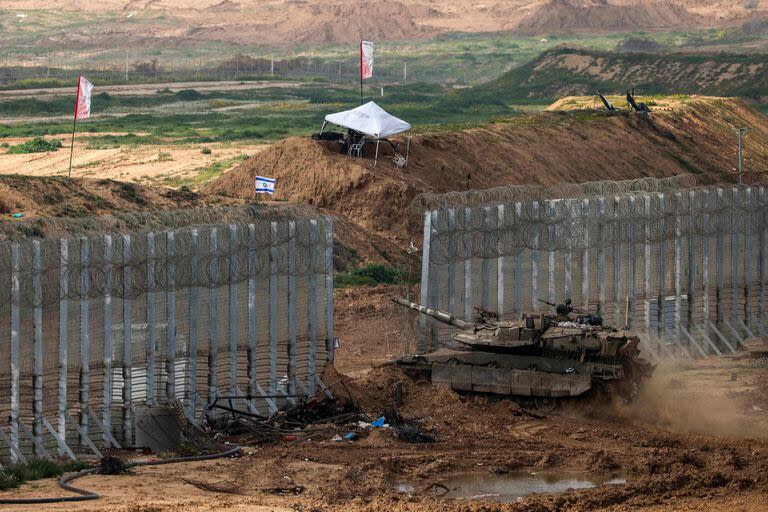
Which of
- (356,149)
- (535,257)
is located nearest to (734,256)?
(535,257)

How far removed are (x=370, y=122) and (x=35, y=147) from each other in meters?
20.5

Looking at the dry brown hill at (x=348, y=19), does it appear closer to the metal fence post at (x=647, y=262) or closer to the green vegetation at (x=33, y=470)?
the metal fence post at (x=647, y=262)

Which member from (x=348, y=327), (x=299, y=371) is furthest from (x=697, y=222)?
(x=299, y=371)

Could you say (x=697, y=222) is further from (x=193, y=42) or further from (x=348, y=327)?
(x=193, y=42)

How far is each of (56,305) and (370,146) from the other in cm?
2763

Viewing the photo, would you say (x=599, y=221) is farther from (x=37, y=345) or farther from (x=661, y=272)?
(x=37, y=345)

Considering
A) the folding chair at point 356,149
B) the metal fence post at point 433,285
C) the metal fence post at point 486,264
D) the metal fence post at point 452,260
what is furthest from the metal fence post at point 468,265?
the folding chair at point 356,149

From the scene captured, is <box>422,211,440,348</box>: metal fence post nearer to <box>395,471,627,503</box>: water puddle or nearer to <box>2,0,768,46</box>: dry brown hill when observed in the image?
<box>395,471,627,503</box>: water puddle

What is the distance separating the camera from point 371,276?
139ft

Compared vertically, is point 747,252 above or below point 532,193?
below

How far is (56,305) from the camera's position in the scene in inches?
966

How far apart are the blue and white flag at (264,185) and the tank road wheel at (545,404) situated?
16162 millimetres

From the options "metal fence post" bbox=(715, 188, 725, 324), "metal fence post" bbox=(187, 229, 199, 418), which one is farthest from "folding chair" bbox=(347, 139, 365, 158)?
"metal fence post" bbox=(187, 229, 199, 418)

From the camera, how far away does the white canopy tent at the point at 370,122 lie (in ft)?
162
